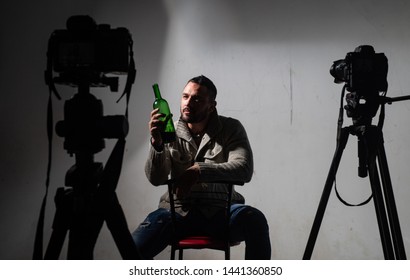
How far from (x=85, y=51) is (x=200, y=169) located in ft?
1.94

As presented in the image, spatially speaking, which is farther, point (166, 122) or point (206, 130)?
point (206, 130)

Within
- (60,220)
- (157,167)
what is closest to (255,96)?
(157,167)

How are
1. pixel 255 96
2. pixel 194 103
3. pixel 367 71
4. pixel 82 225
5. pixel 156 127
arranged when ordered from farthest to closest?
1. pixel 255 96
2. pixel 194 103
3. pixel 367 71
4. pixel 156 127
5. pixel 82 225

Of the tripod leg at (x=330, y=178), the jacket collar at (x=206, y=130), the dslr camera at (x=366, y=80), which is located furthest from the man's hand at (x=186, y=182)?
the dslr camera at (x=366, y=80)

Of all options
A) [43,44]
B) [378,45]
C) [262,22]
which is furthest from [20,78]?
[378,45]

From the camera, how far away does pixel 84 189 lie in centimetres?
127

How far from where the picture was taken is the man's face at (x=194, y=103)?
1.85 meters

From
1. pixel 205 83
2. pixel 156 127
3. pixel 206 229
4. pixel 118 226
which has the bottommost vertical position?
pixel 206 229

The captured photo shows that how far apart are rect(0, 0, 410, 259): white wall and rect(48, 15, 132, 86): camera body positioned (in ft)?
3.73

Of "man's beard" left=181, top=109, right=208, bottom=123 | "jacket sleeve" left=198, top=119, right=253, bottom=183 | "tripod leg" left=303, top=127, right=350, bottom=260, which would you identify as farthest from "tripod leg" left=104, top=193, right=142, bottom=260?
"tripod leg" left=303, top=127, right=350, bottom=260

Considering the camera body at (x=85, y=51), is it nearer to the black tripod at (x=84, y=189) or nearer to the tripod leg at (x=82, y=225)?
the black tripod at (x=84, y=189)

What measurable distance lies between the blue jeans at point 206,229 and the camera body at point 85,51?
63 centimetres

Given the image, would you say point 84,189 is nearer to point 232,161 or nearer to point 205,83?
point 232,161

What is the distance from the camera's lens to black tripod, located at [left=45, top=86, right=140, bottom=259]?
1254mm
